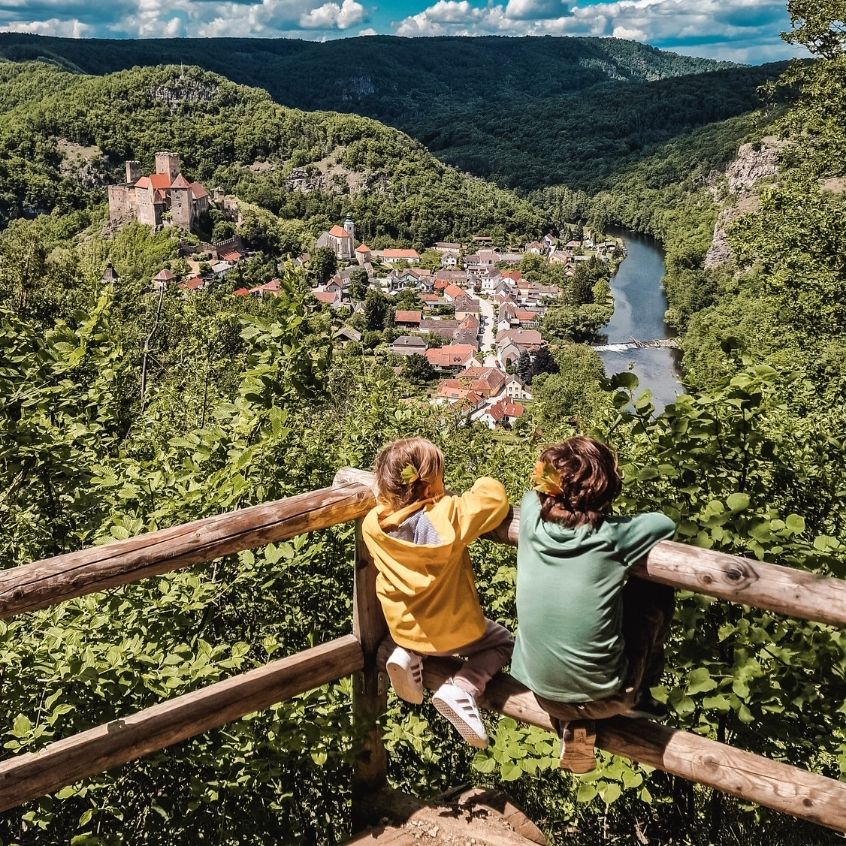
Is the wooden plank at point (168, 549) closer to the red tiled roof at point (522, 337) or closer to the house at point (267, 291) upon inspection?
the house at point (267, 291)

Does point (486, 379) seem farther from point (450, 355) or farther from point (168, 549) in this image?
point (168, 549)

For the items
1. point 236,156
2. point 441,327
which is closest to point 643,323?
point 441,327

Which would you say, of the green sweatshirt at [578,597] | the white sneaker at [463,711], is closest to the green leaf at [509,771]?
the white sneaker at [463,711]

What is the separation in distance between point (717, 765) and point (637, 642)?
1.08 ft

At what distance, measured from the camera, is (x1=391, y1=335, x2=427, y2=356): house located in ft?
186

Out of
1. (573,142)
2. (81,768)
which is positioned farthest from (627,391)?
(573,142)

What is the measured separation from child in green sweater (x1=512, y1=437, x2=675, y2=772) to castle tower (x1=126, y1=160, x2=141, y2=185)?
304ft

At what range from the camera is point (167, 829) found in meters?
2.69

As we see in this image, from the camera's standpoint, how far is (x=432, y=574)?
2.17 m

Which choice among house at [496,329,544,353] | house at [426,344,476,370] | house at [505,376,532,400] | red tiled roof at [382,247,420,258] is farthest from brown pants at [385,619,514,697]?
red tiled roof at [382,247,420,258]

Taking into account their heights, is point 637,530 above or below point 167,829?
above

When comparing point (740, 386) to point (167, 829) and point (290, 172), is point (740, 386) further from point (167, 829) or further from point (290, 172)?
point (290, 172)

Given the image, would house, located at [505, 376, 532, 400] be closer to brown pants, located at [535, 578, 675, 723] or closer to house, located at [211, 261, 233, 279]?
house, located at [211, 261, 233, 279]

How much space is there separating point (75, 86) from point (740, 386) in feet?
463
